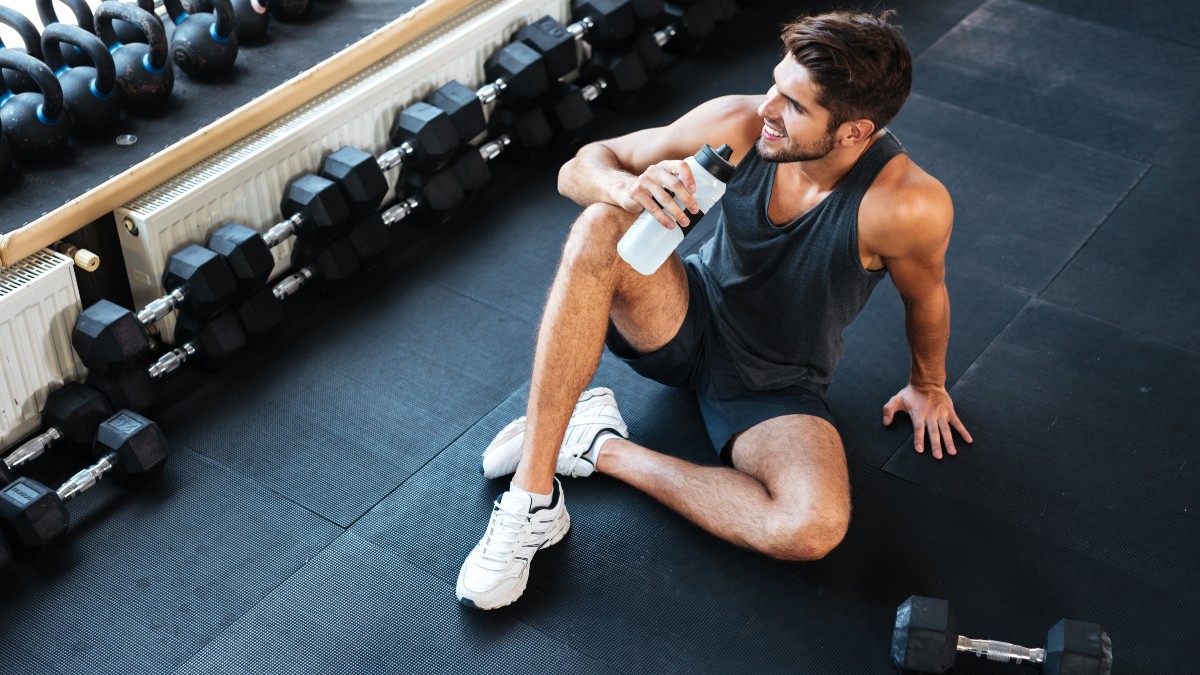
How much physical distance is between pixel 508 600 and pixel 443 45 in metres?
1.49

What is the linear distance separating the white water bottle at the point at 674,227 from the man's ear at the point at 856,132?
21cm

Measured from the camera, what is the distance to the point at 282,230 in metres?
2.80

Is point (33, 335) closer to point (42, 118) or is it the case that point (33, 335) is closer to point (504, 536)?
point (42, 118)

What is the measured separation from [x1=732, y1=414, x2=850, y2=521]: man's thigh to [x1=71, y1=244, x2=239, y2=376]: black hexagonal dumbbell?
3.60 ft

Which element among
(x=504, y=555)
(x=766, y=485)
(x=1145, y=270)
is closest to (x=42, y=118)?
(x=504, y=555)

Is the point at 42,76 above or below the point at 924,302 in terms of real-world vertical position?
above

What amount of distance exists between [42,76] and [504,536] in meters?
1.24

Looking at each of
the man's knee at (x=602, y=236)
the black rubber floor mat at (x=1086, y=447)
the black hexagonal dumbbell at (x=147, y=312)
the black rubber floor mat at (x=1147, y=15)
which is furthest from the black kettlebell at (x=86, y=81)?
the black rubber floor mat at (x=1147, y=15)

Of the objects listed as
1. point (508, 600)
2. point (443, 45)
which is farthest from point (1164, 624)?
point (443, 45)

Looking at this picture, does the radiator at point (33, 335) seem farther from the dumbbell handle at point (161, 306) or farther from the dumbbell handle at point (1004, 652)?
→ the dumbbell handle at point (1004, 652)

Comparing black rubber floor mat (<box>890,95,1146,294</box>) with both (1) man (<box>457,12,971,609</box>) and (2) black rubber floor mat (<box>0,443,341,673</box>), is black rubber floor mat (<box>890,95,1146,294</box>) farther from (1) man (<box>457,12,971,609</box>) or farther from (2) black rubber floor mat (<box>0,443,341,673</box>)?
(2) black rubber floor mat (<box>0,443,341,673</box>)

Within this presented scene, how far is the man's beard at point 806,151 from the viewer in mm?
2143

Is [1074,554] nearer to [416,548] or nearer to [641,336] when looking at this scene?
[641,336]

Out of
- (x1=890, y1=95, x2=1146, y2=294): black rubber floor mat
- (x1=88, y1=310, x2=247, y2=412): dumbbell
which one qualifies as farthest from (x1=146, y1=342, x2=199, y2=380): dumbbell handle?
(x1=890, y1=95, x2=1146, y2=294): black rubber floor mat
